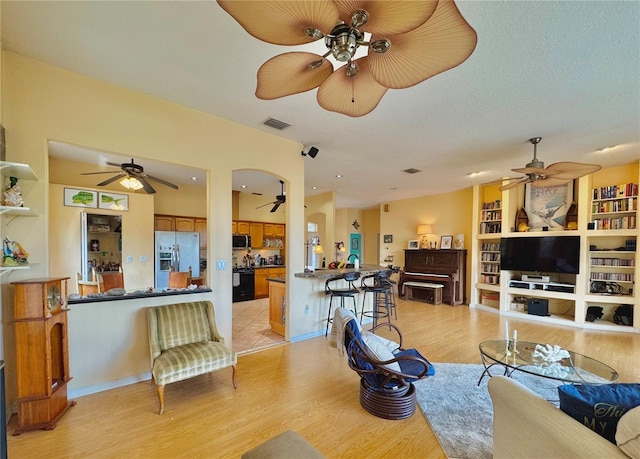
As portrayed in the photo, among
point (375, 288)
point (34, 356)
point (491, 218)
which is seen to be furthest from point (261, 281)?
point (491, 218)

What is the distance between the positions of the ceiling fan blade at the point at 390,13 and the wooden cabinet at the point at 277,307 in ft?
12.4

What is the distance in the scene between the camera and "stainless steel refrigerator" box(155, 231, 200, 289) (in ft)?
20.2

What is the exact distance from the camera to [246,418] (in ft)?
7.69

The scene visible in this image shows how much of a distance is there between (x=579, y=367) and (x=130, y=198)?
7.31 m

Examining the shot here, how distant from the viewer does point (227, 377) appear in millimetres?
A: 3080

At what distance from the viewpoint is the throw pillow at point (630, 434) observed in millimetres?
1020

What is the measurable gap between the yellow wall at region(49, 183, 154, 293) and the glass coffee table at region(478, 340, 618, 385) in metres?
6.28

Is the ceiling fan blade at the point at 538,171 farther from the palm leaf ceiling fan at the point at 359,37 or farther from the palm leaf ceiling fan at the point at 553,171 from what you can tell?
the palm leaf ceiling fan at the point at 359,37

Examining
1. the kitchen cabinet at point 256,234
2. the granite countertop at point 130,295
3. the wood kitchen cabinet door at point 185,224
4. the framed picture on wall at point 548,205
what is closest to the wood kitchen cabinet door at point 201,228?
the wood kitchen cabinet door at point 185,224

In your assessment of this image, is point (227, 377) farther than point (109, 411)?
Yes

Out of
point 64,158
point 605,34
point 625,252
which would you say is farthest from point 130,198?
point 625,252

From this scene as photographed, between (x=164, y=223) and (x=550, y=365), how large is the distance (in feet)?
23.2

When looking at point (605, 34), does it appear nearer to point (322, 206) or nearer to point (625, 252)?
point (625, 252)

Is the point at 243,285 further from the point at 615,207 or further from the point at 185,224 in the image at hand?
the point at 615,207
